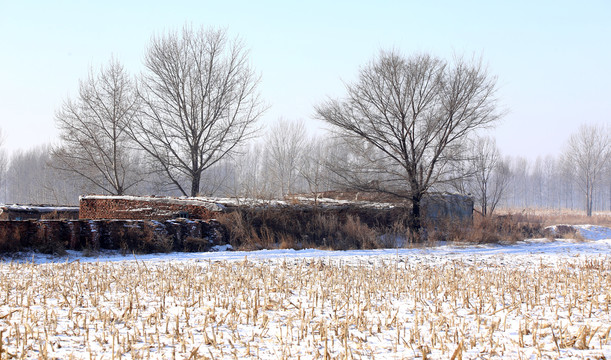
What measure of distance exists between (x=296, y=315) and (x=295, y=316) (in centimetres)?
2

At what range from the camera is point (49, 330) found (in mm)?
4852

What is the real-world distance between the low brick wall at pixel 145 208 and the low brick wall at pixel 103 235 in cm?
283

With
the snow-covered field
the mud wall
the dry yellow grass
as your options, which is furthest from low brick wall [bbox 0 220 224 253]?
the dry yellow grass

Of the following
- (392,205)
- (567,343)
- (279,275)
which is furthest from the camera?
(392,205)

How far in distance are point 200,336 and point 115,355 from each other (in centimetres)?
83

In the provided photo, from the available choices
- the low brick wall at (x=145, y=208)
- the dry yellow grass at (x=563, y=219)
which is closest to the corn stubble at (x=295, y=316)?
the low brick wall at (x=145, y=208)

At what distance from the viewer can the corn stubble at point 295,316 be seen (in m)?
4.37

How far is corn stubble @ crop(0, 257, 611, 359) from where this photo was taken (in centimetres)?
437

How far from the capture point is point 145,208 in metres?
19.5

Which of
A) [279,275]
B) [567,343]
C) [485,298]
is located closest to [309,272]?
[279,275]

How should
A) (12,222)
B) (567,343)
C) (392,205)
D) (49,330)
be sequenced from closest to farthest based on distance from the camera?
(567,343), (49,330), (12,222), (392,205)

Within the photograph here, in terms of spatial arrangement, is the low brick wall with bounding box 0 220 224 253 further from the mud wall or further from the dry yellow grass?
the dry yellow grass

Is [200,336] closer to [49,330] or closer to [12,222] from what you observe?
[49,330]

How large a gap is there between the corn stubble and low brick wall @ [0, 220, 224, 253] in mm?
3221
